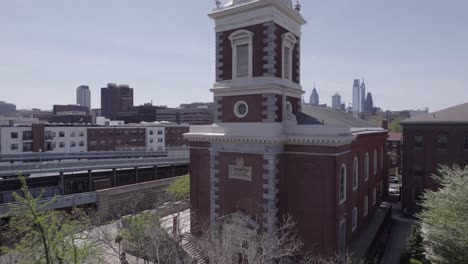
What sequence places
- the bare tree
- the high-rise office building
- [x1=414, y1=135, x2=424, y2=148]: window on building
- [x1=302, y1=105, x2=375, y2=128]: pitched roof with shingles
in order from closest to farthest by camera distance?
the bare tree → [x1=302, y1=105, x2=375, y2=128]: pitched roof with shingles → [x1=414, y1=135, x2=424, y2=148]: window on building → the high-rise office building

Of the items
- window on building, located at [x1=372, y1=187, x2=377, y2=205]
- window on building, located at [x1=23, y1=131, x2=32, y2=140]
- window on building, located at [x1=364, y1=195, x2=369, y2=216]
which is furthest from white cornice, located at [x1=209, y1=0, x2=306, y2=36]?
window on building, located at [x1=23, y1=131, x2=32, y2=140]

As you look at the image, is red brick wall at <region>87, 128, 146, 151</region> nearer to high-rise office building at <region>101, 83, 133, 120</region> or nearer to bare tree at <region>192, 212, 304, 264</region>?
bare tree at <region>192, 212, 304, 264</region>

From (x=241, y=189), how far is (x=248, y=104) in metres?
5.63

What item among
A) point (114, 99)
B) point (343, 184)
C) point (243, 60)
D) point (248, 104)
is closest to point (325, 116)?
point (343, 184)

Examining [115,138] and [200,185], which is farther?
[115,138]

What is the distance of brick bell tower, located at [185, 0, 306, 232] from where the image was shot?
19.6 m

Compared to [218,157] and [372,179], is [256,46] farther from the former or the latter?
[372,179]

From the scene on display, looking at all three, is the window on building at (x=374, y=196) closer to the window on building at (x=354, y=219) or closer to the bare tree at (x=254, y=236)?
the window on building at (x=354, y=219)

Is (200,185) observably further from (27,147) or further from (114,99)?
(114,99)

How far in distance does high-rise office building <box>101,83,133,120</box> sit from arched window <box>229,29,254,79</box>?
152091 mm

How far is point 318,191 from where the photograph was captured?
18.9m

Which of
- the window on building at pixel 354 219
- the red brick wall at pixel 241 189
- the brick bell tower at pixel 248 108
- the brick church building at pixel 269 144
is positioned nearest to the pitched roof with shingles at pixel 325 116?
the brick church building at pixel 269 144

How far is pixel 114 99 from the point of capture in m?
168

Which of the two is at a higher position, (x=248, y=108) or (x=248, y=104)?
(x=248, y=104)
